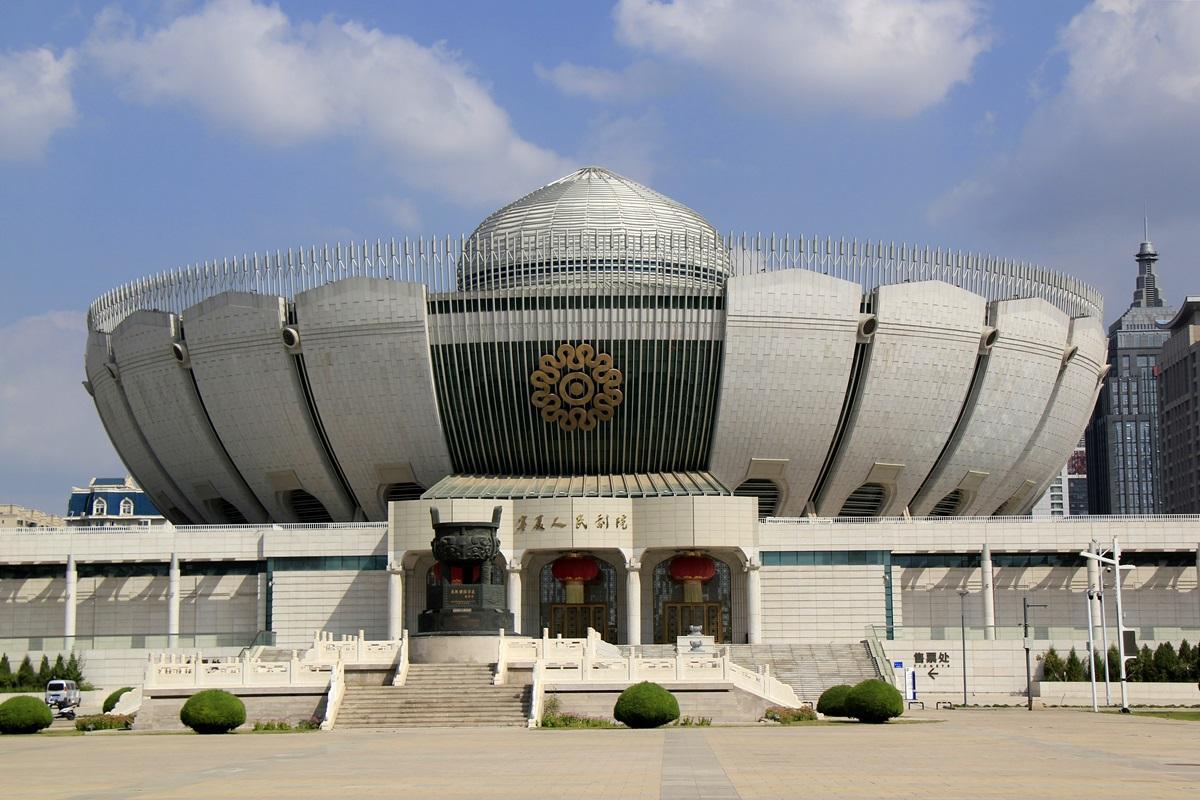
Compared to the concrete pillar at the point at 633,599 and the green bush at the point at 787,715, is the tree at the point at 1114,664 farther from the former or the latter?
the green bush at the point at 787,715

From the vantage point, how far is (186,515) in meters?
84.1

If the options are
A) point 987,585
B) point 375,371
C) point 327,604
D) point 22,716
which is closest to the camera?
point 22,716

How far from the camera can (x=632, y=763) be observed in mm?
26688

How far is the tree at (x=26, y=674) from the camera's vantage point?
204 feet

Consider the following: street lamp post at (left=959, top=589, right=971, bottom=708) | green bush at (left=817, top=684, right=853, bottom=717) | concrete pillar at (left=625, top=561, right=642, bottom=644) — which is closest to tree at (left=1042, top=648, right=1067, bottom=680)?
street lamp post at (left=959, top=589, right=971, bottom=708)

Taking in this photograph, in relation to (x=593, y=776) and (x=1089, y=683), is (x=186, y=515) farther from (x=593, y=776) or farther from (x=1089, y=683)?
(x=593, y=776)

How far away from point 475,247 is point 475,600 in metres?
32.2

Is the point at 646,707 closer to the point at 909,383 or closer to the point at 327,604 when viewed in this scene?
the point at 327,604

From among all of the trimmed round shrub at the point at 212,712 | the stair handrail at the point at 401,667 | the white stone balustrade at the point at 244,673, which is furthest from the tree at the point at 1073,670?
the trimmed round shrub at the point at 212,712

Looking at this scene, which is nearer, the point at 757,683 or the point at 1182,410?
the point at 757,683

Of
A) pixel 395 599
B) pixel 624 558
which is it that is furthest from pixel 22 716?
pixel 624 558

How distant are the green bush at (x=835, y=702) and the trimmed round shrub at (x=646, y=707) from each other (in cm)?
538

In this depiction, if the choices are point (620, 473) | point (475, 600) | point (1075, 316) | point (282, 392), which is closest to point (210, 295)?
point (282, 392)

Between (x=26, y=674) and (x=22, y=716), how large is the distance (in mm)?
22911
